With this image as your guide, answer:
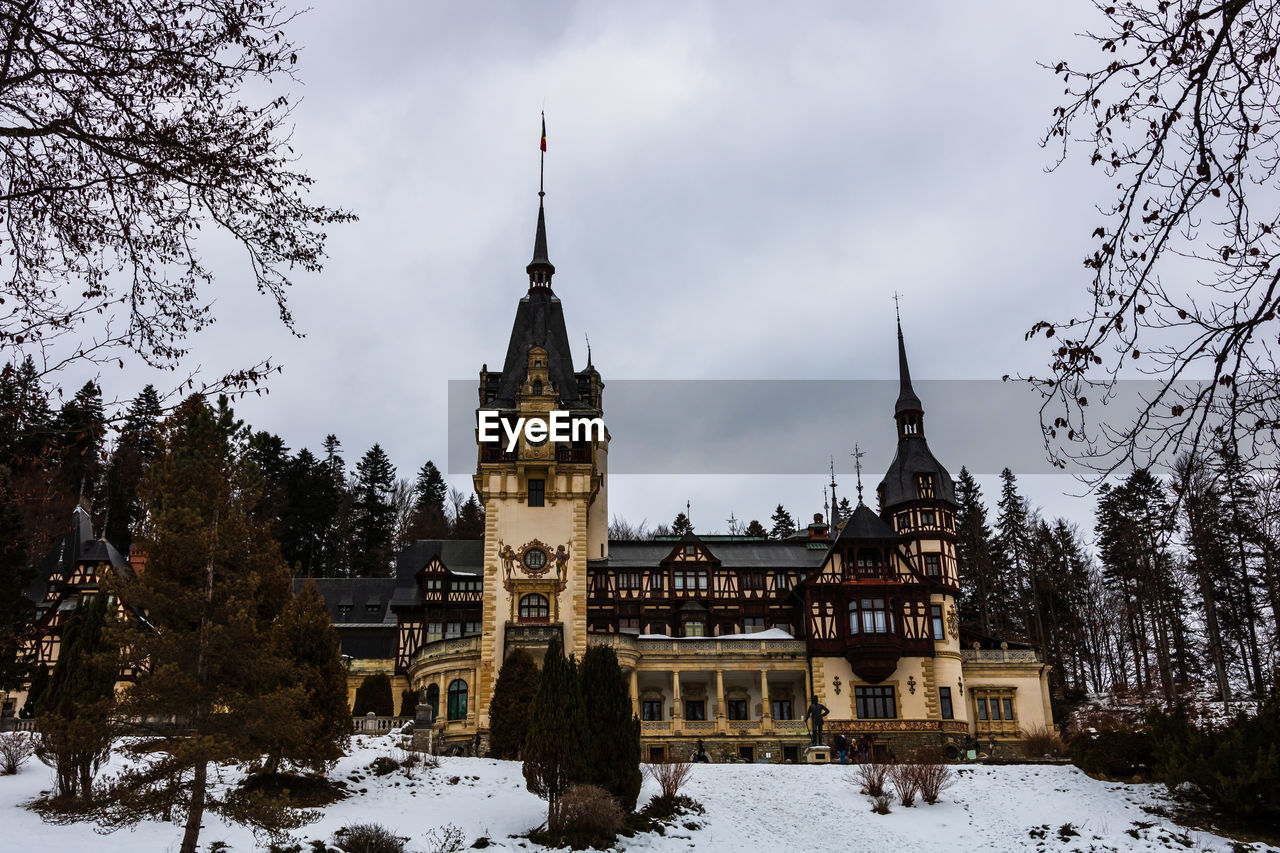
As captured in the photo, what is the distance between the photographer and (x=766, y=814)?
2630 cm

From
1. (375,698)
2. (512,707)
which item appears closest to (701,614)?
(375,698)

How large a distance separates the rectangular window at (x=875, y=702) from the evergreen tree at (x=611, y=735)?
2282 cm

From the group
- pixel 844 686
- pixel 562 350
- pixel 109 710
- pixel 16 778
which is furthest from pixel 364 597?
pixel 109 710

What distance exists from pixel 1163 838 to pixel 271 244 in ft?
78.7

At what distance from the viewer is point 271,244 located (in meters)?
9.82

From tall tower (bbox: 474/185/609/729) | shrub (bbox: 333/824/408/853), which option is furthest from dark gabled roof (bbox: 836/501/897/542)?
shrub (bbox: 333/824/408/853)

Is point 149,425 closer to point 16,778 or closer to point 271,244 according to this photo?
point 271,244

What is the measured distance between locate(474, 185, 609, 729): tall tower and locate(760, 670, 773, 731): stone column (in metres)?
8.55

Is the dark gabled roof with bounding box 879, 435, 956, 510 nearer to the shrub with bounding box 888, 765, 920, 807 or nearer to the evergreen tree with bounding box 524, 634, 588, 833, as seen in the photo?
the shrub with bounding box 888, 765, 920, 807

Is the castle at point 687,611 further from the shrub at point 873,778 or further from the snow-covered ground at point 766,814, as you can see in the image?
the shrub at point 873,778

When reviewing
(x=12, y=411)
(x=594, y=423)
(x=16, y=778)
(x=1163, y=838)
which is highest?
(x=594, y=423)

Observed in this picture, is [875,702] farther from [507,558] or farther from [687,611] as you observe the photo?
[507,558]

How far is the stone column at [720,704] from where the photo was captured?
44.4m

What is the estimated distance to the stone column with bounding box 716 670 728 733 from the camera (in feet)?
146
